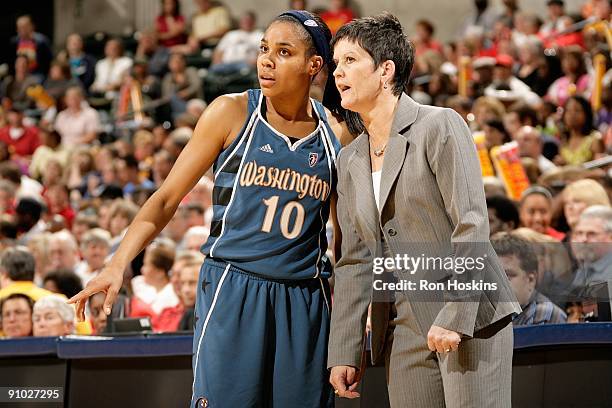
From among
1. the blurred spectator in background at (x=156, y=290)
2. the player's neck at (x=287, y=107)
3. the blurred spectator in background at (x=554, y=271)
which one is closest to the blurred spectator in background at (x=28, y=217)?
the blurred spectator in background at (x=156, y=290)

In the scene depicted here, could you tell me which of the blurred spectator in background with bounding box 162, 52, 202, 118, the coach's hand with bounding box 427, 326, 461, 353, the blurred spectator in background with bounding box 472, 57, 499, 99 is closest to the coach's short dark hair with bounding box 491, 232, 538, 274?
the coach's hand with bounding box 427, 326, 461, 353

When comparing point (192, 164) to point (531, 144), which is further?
point (531, 144)

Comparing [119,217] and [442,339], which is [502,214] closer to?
[119,217]

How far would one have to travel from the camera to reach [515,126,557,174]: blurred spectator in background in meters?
8.59

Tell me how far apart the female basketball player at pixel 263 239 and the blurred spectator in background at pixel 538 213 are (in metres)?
3.55

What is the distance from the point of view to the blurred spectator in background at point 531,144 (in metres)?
8.59

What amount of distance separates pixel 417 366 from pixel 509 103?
8.03 m

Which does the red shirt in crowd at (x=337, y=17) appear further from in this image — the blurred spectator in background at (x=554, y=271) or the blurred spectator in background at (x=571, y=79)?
the blurred spectator in background at (x=554, y=271)

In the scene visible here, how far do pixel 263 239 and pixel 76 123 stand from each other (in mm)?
10997

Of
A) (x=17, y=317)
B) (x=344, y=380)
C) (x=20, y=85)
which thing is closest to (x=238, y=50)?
(x=20, y=85)

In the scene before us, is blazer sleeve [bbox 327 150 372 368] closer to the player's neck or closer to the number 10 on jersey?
the number 10 on jersey

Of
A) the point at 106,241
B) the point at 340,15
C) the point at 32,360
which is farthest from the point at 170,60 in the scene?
the point at 32,360

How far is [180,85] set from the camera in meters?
14.3

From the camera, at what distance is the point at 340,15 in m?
15.3
